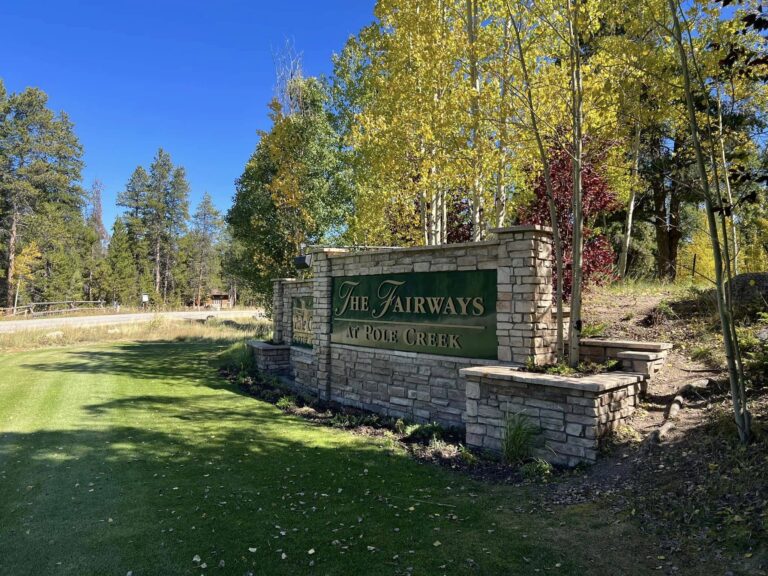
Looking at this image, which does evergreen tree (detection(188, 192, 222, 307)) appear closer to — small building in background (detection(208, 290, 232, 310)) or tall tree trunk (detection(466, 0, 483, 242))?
small building in background (detection(208, 290, 232, 310))

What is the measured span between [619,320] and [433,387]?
338cm

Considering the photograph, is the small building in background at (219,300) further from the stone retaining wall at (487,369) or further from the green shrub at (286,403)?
the stone retaining wall at (487,369)

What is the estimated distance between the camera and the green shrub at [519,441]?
4944 mm

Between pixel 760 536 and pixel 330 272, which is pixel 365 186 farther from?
pixel 760 536

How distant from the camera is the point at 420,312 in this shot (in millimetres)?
7121

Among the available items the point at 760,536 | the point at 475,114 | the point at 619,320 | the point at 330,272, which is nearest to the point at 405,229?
the point at 330,272

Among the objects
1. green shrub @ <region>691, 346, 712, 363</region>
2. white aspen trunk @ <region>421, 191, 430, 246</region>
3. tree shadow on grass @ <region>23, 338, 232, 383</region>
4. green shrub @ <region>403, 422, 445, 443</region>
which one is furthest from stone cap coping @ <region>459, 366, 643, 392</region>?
tree shadow on grass @ <region>23, 338, 232, 383</region>

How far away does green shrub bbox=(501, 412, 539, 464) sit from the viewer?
4944 millimetres

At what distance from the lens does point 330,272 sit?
9172 mm

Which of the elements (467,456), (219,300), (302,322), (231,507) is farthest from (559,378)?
(219,300)

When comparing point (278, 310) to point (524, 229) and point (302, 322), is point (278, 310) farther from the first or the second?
point (524, 229)

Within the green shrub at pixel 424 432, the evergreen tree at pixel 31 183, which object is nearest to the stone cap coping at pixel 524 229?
the green shrub at pixel 424 432

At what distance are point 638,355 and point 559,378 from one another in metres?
1.27

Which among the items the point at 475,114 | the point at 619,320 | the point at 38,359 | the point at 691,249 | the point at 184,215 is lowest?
the point at 38,359
